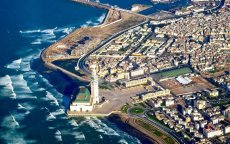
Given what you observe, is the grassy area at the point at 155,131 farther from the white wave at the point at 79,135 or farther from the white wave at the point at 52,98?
the white wave at the point at 52,98

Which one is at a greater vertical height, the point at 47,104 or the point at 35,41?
the point at 35,41

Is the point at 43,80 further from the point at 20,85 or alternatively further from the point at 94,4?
the point at 94,4

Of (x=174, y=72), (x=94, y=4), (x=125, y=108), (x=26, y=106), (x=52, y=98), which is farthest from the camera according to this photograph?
(x=94, y=4)

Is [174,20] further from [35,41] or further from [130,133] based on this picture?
[130,133]

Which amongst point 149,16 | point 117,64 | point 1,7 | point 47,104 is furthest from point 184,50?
point 1,7

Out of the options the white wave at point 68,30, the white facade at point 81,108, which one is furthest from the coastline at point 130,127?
the white wave at point 68,30

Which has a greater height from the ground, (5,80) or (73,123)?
(5,80)

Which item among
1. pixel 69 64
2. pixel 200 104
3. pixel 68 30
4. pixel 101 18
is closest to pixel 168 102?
pixel 200 104
